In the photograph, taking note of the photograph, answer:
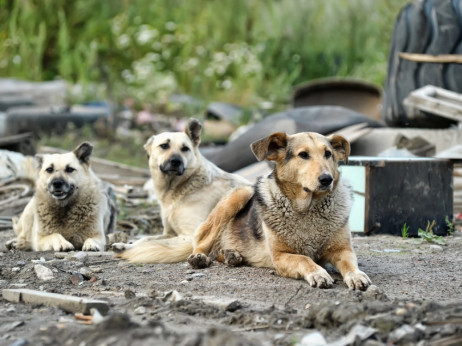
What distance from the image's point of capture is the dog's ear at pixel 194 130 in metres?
6.61

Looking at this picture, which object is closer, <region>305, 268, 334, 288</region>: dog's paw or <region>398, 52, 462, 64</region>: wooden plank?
<region>305, 268, 334, 288</region>: dog's paw

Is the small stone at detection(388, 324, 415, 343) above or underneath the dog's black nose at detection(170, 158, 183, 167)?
underneath

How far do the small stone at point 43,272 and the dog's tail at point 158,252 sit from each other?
0.70 metres

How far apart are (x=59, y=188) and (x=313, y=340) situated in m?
3.54

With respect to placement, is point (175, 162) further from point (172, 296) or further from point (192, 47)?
point (192, 47)

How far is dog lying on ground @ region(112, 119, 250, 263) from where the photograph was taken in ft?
A: 20.9

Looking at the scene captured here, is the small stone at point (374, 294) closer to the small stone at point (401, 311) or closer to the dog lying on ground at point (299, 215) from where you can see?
the dog lying on ground at point (299, 215)

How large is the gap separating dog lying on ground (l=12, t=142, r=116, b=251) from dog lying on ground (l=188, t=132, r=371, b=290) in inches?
59.9

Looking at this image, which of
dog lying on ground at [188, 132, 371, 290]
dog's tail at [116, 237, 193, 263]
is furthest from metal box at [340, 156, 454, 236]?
dog's tail at [116, 237, 193, 263]

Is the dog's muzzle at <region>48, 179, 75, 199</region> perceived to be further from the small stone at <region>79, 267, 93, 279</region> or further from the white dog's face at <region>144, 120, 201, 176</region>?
the small stone at <region>79, 267, 93, 279</region>

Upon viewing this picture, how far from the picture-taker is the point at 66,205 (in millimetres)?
6465

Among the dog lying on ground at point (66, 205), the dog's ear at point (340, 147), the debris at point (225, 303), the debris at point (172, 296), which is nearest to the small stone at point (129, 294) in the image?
the debris at point (172, 296)

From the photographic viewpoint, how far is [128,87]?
16.5 metres

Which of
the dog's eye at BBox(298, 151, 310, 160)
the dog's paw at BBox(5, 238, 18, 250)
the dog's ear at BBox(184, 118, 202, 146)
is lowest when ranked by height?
the dog's paw at BBox(5, 238, 18, 250)
